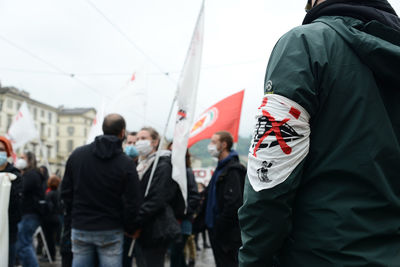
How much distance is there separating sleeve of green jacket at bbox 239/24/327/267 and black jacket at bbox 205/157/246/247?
333 centimetres

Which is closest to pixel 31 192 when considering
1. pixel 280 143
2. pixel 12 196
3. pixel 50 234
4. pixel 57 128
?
pixel 50 234

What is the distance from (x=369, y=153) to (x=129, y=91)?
5.95 meters

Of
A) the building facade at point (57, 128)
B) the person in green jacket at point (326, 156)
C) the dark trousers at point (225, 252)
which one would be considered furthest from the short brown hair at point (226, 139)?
the building facade at point (57, 128)

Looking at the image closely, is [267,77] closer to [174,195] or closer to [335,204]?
[335,204]

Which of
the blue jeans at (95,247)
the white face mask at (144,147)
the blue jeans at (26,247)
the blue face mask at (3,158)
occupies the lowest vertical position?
the blue jeans at (26,247)

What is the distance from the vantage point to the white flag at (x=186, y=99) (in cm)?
488

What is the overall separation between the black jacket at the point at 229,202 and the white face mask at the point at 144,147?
39.7 inches

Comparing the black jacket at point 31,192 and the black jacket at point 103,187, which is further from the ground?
the black jacket at point 103,187

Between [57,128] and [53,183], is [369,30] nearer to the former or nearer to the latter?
[53,183]

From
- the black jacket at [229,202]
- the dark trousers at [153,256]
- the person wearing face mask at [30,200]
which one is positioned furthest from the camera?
the person wearing face mask at [30,200]

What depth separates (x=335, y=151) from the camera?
145 cm

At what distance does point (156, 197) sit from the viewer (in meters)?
4.53

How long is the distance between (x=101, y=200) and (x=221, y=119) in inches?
183

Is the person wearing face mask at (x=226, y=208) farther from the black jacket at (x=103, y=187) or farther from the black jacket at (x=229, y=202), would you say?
the black jacket at (x=103, y=187)
